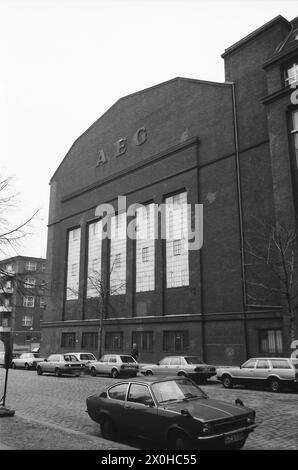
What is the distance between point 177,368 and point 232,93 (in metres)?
18.9

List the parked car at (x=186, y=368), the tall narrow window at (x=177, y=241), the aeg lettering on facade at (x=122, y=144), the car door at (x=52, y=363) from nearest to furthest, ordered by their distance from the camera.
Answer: the parked car at (x=186, y=368), the car door at (x=52, y=363), the tall narrow window at (x=177, y=241), the aeg lettering on facade at (x=122, y=144)

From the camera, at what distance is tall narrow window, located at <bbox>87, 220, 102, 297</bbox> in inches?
1510

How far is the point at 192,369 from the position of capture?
21.7 m

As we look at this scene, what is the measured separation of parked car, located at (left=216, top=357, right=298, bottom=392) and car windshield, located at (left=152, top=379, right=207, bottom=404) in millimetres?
10029

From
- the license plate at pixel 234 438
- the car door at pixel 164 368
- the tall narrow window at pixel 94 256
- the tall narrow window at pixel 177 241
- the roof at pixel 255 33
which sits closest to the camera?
the license plate at pixel 234 438

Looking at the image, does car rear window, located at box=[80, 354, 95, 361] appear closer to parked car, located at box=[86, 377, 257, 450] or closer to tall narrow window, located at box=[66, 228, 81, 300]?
tall narrow window, located at box=[66, 228, 81, 300]

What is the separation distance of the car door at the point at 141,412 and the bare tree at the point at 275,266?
562 inches

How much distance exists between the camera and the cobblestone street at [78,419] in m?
8.77

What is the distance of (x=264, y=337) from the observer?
2538 centimetres

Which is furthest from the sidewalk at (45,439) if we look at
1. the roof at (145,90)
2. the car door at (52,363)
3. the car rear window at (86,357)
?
the roof at (145,90)

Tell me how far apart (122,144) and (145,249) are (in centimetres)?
1047

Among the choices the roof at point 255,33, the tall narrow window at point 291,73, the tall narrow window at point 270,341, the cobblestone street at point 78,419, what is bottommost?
the cobblestone street at point 78,419

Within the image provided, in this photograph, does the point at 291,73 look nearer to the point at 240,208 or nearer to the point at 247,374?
the point at 240,208

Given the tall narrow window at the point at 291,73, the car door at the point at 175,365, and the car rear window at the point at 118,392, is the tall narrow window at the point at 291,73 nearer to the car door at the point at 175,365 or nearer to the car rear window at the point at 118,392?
the car door at the point at 175,365
